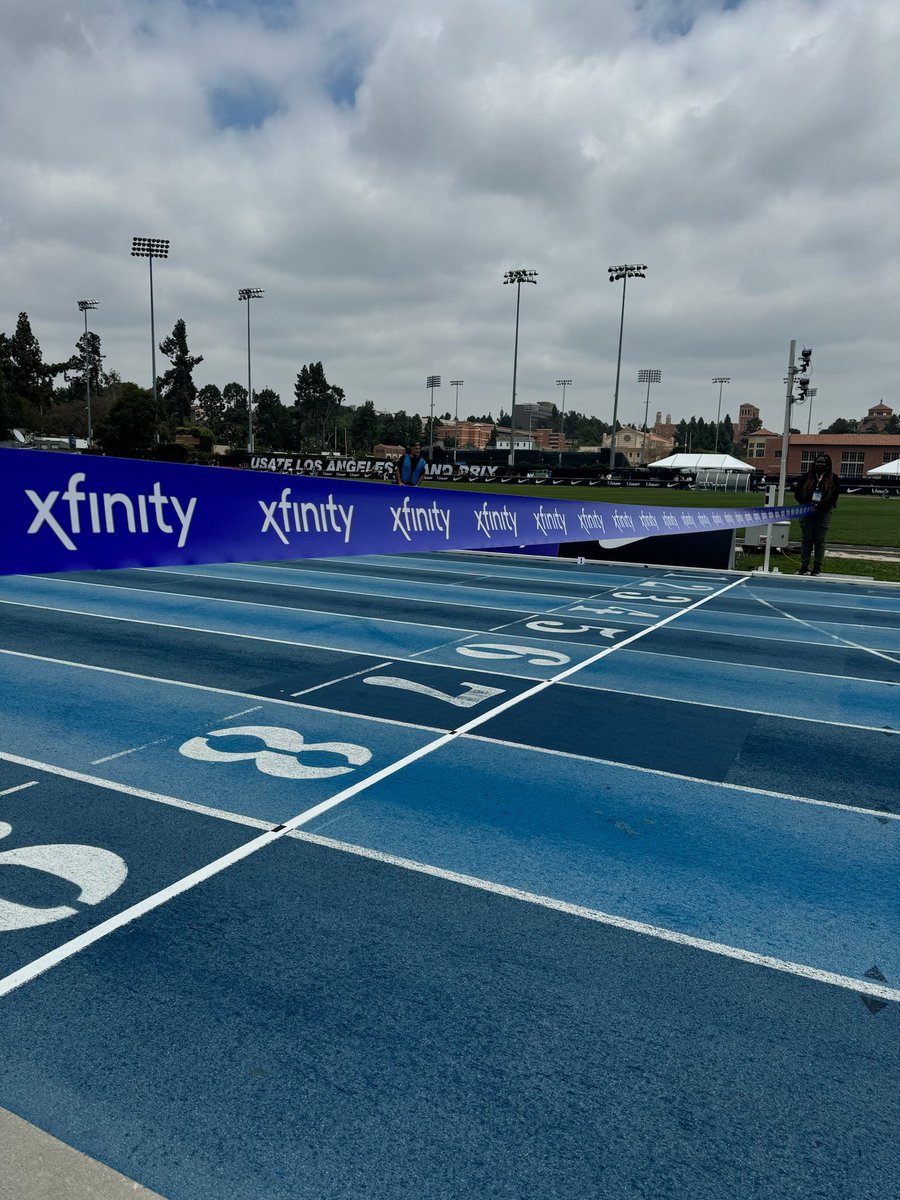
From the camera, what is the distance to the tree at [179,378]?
120 metres

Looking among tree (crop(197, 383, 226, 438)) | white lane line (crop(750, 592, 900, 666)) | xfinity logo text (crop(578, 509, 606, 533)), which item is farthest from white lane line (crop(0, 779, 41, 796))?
tree (crop(197, 383, 226, 438))

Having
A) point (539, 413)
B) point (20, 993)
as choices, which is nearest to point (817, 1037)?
point (20, 993)

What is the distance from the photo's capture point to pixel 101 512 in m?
4.20

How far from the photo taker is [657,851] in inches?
172

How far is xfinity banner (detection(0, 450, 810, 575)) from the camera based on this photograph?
3.88m

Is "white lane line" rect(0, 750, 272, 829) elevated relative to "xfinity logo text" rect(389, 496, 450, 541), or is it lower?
lower

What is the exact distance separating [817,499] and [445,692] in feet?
36.9

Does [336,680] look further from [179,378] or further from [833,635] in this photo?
[179,378]

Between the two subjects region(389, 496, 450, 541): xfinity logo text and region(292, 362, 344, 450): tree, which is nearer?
region(389, 496, 450, 541): xfinity logo text

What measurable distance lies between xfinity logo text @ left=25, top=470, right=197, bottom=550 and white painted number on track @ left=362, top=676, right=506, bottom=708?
10.1 ft

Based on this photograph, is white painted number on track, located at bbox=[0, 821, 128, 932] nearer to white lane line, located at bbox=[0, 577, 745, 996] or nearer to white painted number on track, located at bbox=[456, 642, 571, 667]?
white lane line, located at bbox=[0, 577, 745, 996]

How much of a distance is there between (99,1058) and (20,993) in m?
0.55

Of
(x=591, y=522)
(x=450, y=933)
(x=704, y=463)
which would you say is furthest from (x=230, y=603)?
(x=704, y=463)

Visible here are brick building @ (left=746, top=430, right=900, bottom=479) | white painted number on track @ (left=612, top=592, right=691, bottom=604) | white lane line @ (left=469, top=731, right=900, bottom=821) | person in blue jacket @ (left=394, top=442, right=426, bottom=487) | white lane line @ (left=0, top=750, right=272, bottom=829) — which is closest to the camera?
white lane line @ (left=0, top=750, right=272, bottom=829)
